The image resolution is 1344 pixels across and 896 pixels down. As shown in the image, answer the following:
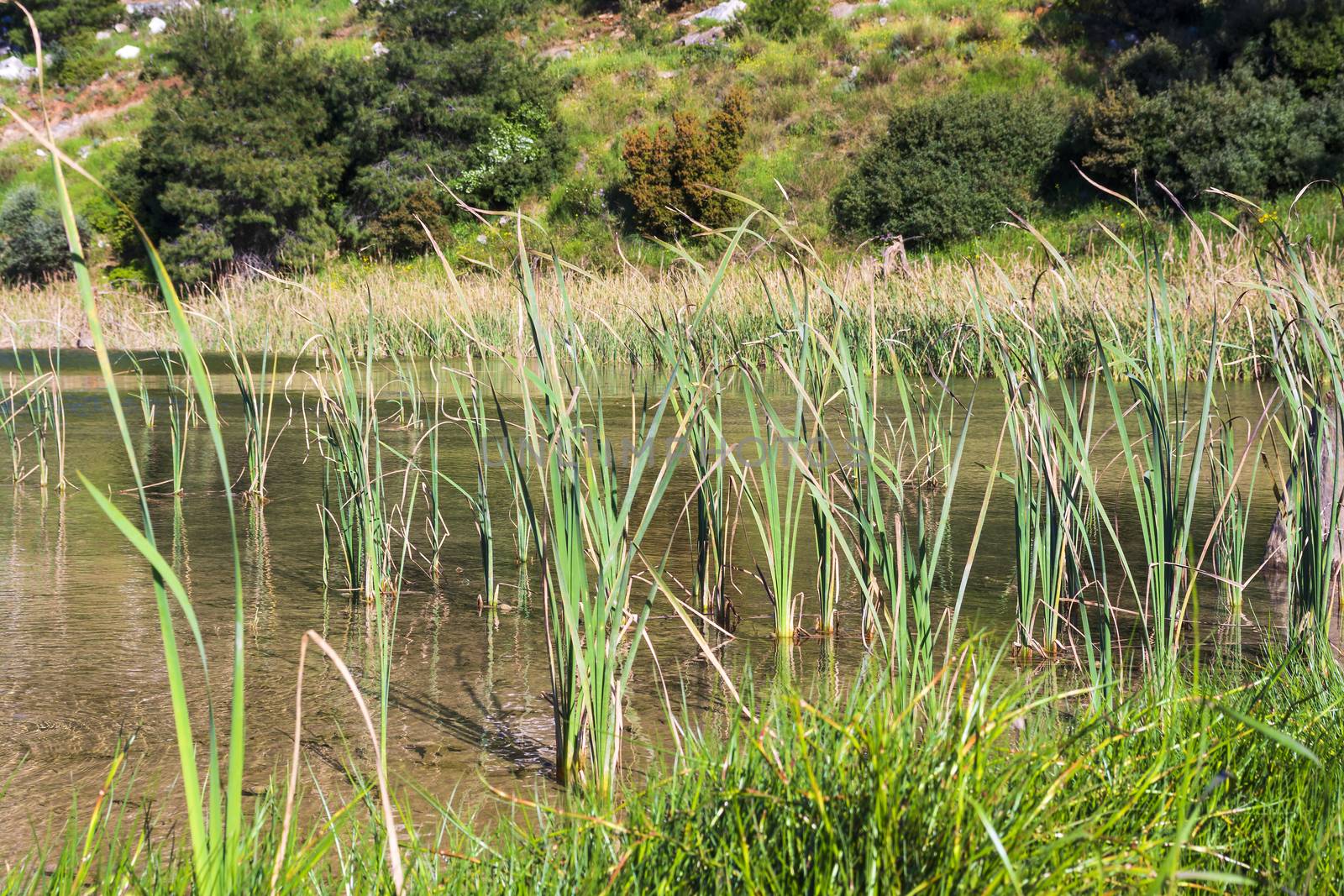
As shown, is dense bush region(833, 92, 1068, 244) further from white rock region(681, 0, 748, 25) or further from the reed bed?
the reed bed

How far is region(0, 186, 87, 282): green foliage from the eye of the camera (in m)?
22.0

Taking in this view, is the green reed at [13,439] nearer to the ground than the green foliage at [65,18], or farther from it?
nearer to the ground

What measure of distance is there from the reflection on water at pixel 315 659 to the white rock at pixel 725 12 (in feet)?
87.9

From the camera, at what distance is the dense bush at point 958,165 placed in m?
18.8

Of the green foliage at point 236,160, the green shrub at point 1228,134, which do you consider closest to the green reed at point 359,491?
the green shrub at point 1228,134

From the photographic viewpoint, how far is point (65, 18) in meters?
35.2

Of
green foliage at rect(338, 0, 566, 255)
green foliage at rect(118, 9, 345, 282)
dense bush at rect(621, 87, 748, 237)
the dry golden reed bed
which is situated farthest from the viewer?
green foliage at rect(338, 0, 566, 255)

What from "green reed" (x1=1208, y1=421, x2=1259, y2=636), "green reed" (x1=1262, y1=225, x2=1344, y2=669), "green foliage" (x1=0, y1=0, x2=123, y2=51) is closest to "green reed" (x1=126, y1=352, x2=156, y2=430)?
"green reed" (x1=1208, y1=421, x2=1259, y2=636)

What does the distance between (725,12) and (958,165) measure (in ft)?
40.0

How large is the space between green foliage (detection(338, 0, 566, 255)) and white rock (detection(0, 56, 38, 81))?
15.5m

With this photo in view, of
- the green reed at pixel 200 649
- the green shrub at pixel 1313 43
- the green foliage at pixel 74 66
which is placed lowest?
the green reed at pixel 200 649

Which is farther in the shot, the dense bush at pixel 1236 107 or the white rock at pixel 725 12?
the white rock at pixel 725 12

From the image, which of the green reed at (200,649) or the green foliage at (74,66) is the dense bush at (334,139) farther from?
the green reed at (200,649)

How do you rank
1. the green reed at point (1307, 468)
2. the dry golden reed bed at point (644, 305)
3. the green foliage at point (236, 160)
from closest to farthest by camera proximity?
the green reed at point (1307, 468)
the dry golden reed bed at point (644, 305)
the green foliage at point (236, 160)
